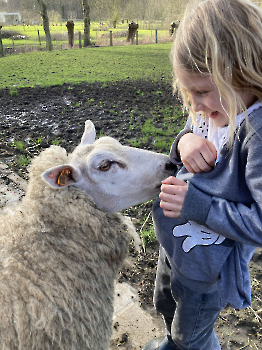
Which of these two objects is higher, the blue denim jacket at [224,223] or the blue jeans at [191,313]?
the blue denim jacket at [224,223]

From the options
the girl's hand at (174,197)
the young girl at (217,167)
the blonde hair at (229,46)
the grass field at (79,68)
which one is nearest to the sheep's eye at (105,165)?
the young girl at (217,167)

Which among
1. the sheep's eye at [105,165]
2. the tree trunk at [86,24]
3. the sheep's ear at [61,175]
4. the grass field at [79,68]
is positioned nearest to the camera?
the sheep's ear at [61,175]

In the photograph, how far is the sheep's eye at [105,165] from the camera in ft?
6.18

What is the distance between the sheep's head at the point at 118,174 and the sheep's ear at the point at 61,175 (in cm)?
3

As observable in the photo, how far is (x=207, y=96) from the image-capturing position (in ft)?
4.07

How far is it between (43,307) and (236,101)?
148cm

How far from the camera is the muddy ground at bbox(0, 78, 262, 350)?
233cm

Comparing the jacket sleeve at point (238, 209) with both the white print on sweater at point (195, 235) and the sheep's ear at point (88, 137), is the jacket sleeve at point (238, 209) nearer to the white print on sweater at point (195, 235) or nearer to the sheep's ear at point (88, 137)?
the white print on sweater at point (195, 235)

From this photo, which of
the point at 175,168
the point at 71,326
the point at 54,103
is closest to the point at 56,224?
the point at 71,326

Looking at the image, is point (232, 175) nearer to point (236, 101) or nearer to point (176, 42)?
point (236, 101)

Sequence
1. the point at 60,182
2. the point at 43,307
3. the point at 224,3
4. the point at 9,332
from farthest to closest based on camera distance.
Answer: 1. the point at 60,182
2. the point at 43,307
3. the point at 9,332
4. the point at 224,3

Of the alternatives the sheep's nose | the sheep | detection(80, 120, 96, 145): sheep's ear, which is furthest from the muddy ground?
detection(80, 120, 96, 145): sheep's ear

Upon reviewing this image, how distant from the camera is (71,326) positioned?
1.57 meters

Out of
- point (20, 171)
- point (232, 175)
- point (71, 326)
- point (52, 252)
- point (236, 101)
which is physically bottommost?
point (20, 171)
